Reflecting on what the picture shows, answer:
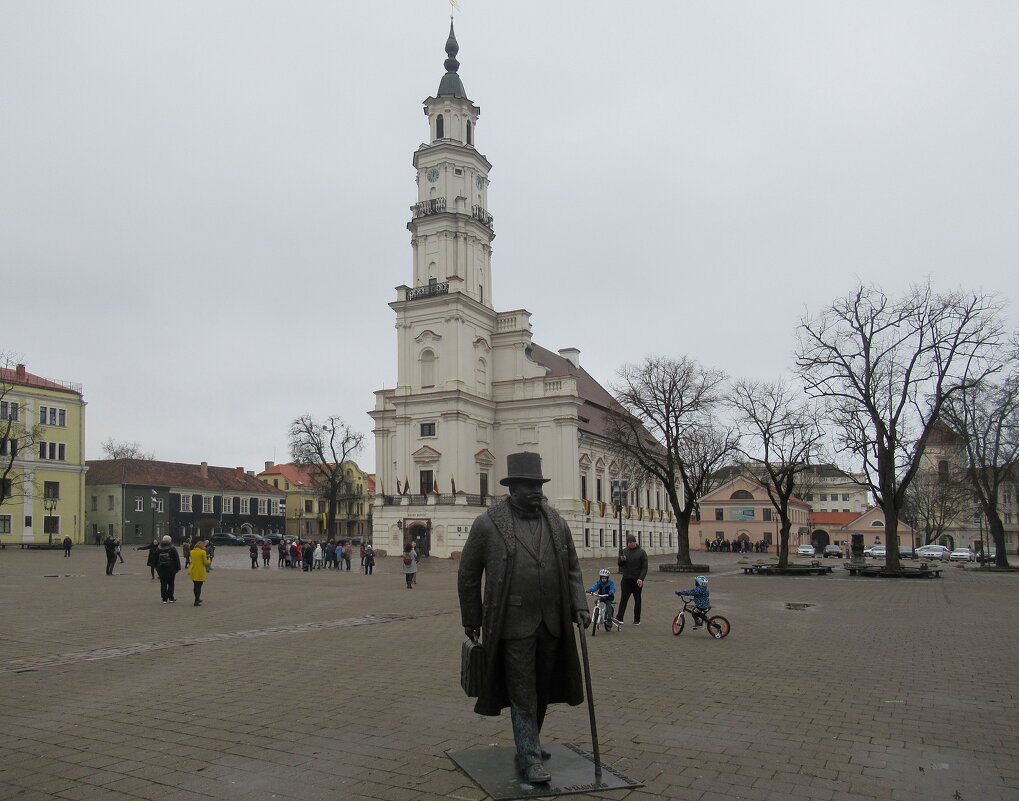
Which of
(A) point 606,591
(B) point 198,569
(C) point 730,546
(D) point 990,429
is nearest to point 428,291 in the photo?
(D) point 990,429

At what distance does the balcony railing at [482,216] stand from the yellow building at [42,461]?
37115 millimetres

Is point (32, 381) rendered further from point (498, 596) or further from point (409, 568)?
point (498, 596)

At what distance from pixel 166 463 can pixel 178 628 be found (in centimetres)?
8529

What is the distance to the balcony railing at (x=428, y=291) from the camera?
64.8 metres

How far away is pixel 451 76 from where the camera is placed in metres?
68.9

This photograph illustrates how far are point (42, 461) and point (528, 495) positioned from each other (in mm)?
73597

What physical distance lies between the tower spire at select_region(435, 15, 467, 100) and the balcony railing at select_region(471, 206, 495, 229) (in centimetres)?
896

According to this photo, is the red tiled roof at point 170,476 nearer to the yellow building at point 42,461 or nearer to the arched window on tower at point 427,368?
the yellow building at point 42,461

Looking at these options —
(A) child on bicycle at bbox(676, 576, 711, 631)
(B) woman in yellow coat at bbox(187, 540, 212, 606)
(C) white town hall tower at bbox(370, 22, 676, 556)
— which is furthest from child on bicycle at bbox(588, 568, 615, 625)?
(C) white town hall tower at bbox(370, 22, 676, 556)

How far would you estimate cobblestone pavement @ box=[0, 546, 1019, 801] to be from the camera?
592 cm

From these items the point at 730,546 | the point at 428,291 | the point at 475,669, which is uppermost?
the point at 428,291

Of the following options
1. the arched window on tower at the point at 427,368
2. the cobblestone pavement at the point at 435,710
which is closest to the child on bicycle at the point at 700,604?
the cobblestone pavement at the point at 435,710

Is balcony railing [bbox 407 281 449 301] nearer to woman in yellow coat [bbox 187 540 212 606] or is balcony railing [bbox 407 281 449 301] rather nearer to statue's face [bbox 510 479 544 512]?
woman in yellow coat [bbox 187 540 212 606]

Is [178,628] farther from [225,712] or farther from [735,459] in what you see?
[735,459]
